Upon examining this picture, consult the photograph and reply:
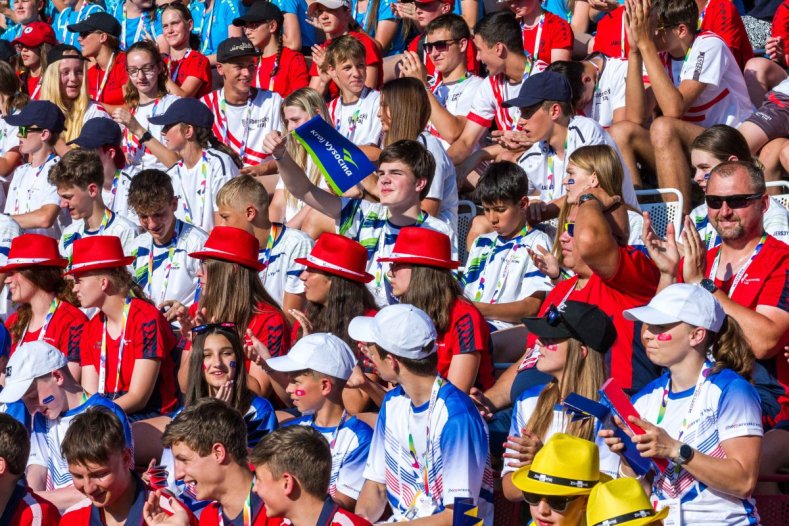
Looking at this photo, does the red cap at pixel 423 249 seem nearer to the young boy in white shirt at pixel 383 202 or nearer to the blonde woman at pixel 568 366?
the young boy in white shirt at pixel 383 202

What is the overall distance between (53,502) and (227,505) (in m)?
1.34

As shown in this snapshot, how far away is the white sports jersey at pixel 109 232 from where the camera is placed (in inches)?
369

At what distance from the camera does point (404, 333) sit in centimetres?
567

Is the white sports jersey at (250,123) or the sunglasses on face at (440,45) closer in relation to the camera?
the sunglasses on face at (440,45)

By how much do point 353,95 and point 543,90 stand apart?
2.15 meters

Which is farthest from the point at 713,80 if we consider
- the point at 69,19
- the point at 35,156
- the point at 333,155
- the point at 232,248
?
the point at 69,19

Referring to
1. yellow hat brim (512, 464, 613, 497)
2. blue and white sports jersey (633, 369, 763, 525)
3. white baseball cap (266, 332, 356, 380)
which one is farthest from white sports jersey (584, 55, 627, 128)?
yellow hat brim (512, 464, 613, 497)

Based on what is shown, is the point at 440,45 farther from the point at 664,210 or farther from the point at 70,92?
the point at 70,92

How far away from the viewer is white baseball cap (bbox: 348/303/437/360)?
566 cm

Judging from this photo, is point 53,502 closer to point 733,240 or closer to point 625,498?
point 625,498

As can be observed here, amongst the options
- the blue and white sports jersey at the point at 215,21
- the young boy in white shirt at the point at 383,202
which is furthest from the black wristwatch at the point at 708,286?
the blue and white sports jersey at the point at 215,21

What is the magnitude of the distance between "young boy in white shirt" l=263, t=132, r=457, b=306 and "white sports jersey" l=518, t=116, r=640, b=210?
92cm

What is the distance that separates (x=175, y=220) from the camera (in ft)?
28.9

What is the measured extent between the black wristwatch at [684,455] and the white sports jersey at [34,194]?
6580mm
